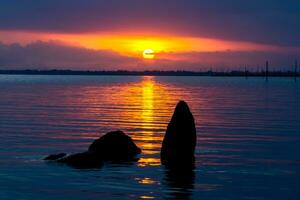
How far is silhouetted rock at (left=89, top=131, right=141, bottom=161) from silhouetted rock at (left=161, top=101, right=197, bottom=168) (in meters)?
1.82

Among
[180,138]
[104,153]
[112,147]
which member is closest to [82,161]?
[104,153]

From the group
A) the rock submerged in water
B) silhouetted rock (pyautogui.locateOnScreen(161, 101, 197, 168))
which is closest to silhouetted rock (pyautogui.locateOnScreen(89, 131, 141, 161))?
the rock submerged in water

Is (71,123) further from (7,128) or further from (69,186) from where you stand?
(69,186)

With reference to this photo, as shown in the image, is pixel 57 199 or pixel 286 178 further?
pixel 286 178

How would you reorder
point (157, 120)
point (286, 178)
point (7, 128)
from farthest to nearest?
point (157, 120), point (7, 128), point (286, 178)

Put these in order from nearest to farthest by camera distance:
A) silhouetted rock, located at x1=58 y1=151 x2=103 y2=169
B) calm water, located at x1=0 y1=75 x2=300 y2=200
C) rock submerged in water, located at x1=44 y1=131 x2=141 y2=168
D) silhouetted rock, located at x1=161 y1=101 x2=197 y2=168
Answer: calm water, located at x1=0 y1=75 x2=300 y2=200, silhouetted rock, located at x1=58 y1=151 x2=103 y2=169, rock submerged in water, located at x1=44 y1=131 x2=141 y2=168, silhouetted rock, located at x1=161 y1=101 x2=197 y2=168

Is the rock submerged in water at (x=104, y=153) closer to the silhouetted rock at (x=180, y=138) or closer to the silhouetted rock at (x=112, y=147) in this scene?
the silhouetted rock at (x=112, y=147)

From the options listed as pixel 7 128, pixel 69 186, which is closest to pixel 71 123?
pixel 7 128

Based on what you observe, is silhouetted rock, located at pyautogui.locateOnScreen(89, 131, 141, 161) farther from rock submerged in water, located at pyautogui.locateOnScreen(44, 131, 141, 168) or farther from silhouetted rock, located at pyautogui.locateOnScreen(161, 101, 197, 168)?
silhouetted rock, located at pyautogui.locateOnScreen(161, 101, 197, 168)

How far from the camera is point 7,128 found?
4006cm

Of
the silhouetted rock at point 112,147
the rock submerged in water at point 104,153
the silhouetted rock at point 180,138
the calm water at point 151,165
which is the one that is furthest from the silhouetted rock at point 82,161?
the silhouetted rock at point 180,138

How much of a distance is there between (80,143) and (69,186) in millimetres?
11418

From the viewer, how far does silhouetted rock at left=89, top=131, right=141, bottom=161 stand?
26775 mm

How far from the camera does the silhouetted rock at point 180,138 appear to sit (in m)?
26.8
